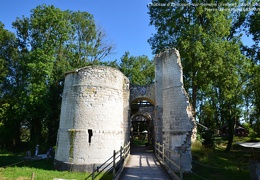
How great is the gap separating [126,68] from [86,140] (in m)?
20.2

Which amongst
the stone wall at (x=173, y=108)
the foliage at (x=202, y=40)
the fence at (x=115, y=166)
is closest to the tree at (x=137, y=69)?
the foliage at (x=202, y=40)

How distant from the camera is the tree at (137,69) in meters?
31.2

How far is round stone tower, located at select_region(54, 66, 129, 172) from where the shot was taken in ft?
44.5

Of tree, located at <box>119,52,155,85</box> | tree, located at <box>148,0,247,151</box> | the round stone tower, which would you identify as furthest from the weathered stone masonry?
tree, located at <box>119,52,155,85</box>

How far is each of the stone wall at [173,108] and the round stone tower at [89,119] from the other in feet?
9.99

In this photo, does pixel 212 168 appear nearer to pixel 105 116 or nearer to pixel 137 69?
pixel 105 116

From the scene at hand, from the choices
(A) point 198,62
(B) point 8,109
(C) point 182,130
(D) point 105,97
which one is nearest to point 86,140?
(D) point 105,97

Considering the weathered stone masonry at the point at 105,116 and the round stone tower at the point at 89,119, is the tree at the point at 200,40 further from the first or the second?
the round stone tower at the point at 89,119

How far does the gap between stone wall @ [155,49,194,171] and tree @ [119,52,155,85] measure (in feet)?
47.8

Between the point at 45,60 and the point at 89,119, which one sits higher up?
the point at 45,60

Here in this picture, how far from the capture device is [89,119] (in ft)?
45.9

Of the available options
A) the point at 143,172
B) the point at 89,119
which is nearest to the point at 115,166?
the point at 143,172

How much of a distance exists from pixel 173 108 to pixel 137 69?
18922 mm

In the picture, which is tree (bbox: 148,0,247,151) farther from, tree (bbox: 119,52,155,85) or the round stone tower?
tree (bbox: 119,52,155,85)
